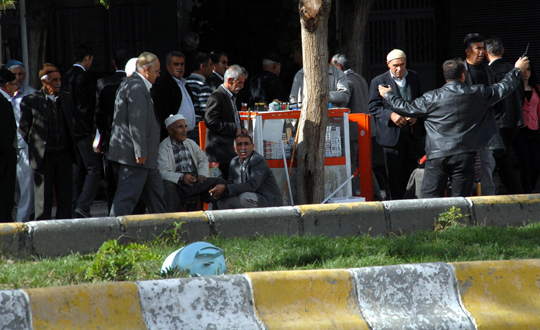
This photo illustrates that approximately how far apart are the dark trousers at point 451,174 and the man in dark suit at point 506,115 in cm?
154

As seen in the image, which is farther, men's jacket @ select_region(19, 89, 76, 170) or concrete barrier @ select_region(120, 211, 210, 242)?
men's jacket @ select_region(19, 89, 76, 170)

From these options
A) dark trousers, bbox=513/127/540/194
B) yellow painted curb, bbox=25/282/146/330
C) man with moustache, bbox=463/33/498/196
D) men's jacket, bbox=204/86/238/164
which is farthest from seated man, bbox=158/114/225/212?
dark trousers, bbox=513/127/540/194

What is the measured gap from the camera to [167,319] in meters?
4.29

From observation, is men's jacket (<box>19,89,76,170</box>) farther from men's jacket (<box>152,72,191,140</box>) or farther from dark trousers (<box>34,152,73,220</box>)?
men's jacket (<box>152,72,191,140</box>)

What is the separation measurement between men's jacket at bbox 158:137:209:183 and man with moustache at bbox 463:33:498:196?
308cm

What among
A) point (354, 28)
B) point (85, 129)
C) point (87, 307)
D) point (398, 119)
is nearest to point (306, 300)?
point (87, 307)

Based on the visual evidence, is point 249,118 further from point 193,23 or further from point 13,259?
point 193,23

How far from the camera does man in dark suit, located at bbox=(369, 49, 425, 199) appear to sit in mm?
8509

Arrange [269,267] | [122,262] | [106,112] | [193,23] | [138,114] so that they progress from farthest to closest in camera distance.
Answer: [193,23] → [106,112] → [138,114] → [269,267] → [122,262]

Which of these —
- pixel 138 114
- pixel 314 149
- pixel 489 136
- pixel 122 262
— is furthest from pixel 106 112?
pixel 489 136

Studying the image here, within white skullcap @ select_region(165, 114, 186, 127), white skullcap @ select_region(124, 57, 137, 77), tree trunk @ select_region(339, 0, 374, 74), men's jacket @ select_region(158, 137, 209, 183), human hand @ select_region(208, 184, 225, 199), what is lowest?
human hand @ select_region(208, 184, 225, 199)

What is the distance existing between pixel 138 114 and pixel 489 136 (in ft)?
11.3

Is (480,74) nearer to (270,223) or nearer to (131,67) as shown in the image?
(270,223)

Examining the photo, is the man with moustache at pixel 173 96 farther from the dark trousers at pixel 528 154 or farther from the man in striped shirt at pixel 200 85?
the dark trousers at pixel 528 154
